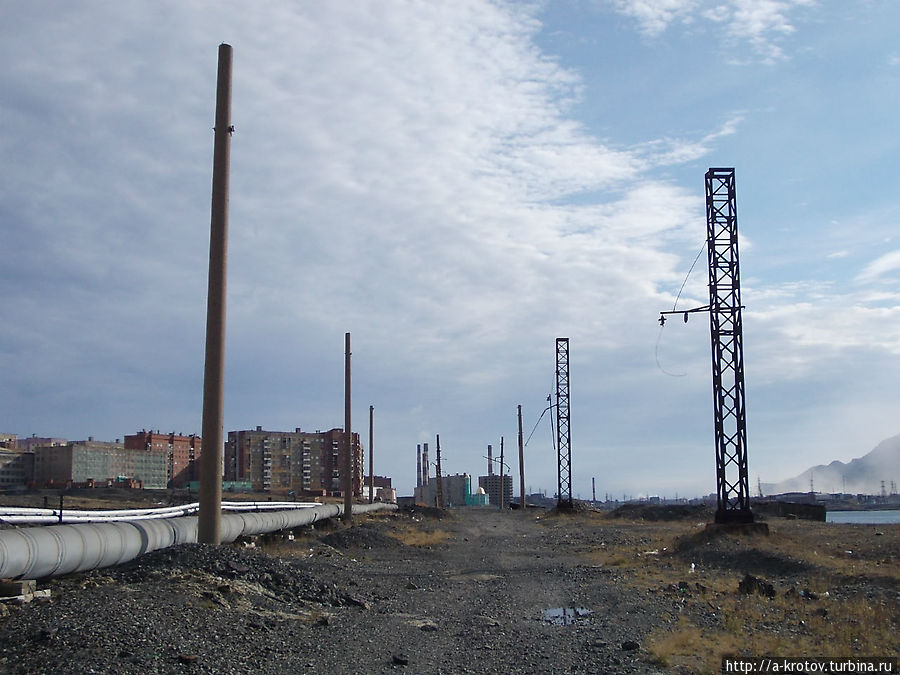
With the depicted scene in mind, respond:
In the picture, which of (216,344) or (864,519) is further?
(864,519)

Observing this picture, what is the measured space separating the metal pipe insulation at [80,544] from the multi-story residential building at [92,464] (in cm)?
10319

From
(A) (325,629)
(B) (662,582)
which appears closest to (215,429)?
(A) (325,629)

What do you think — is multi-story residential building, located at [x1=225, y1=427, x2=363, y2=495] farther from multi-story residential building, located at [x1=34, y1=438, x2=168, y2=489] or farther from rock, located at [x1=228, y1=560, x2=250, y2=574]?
rock, located at [x1=228, y1=560, x2=250, y2=574]

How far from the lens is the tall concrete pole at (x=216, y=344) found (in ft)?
51.0

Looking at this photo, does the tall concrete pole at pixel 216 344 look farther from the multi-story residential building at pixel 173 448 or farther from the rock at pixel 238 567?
the multi-story residential building at pixel 173 448

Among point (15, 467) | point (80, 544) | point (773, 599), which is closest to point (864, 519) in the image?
point (773, 599)

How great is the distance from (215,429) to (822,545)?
21.2 meters

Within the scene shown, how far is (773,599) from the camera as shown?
15.0 m

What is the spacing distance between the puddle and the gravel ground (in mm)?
52

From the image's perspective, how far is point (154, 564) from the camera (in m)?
13.2

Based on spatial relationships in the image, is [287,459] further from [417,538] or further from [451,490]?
[417,538]

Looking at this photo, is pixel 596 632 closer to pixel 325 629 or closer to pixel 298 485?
pixel 325 629

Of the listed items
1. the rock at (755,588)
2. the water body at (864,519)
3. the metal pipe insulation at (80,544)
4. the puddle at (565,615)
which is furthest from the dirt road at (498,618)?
the water body at (864,519)

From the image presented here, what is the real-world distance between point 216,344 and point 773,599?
11.6 meters
